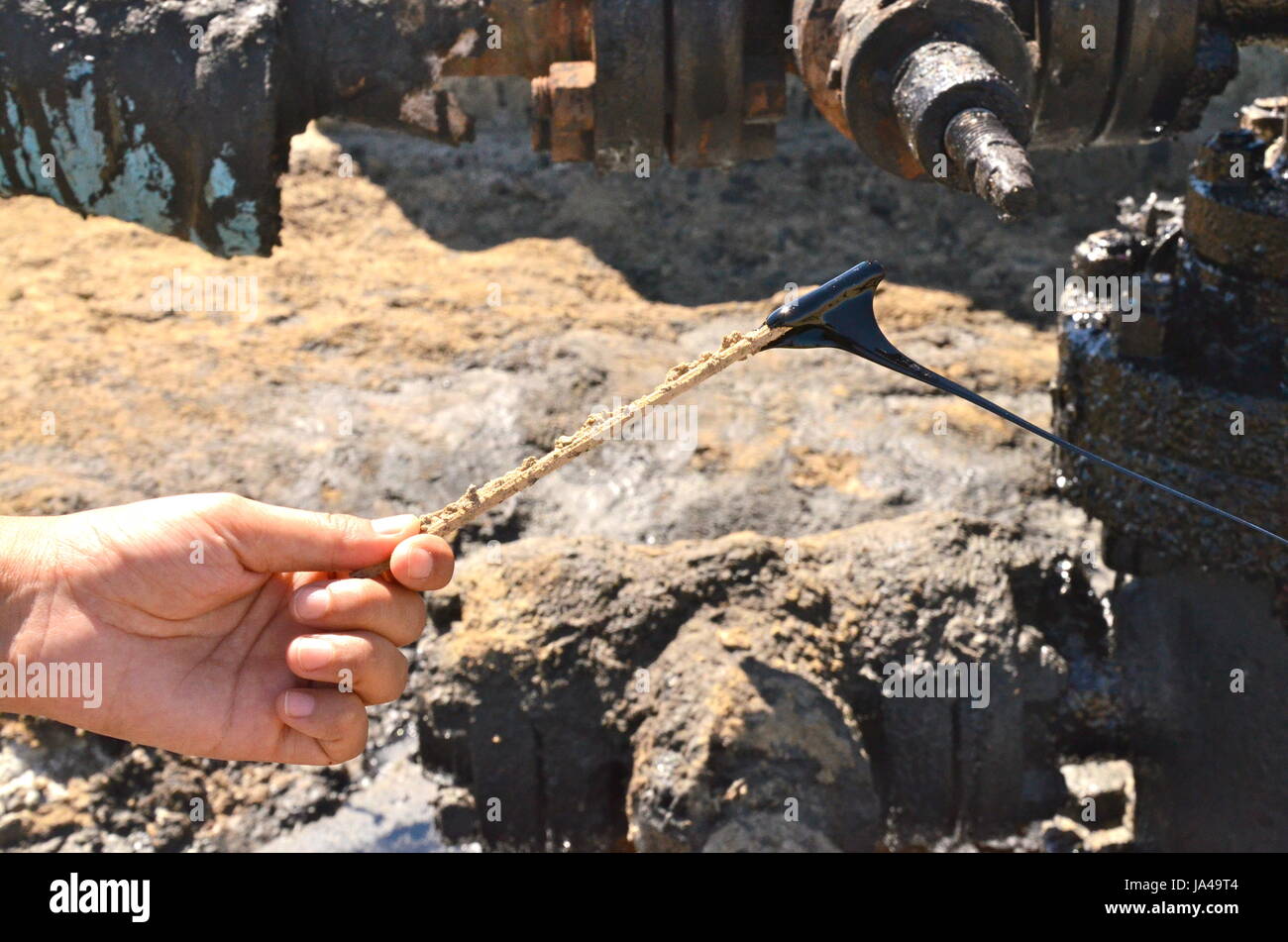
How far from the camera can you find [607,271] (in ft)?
15.6

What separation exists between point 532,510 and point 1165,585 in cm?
167

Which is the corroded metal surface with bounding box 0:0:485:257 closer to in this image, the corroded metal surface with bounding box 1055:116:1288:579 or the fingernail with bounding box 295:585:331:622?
the fingernail with bounding box 295:585:331:622

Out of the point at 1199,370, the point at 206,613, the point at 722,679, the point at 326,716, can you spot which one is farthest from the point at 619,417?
the point at 1199,370

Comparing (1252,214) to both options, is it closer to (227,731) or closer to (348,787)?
(227,731)

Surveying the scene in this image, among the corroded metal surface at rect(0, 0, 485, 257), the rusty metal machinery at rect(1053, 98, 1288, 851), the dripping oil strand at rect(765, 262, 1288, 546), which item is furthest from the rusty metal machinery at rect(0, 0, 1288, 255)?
the dripping oil strand at rect(765, 262, 1288, 546)

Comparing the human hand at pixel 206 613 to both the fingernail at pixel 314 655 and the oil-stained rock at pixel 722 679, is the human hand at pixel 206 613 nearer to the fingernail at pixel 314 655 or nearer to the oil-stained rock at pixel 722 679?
the fingernail at pixel 314 655

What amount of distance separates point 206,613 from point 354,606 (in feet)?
0.98

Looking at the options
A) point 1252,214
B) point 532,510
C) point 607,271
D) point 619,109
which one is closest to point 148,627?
point 619,109

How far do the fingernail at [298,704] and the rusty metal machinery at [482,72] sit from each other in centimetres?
119

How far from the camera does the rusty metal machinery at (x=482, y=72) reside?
2.64m

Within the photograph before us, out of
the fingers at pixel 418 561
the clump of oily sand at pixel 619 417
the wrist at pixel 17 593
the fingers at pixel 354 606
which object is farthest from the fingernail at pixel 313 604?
the wrist at pixel 17 593

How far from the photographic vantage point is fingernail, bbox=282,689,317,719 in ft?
6.72

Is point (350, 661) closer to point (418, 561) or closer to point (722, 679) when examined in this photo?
point (418, 561)

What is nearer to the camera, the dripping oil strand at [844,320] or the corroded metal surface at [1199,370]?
the dripping oil strand at [844,320]
